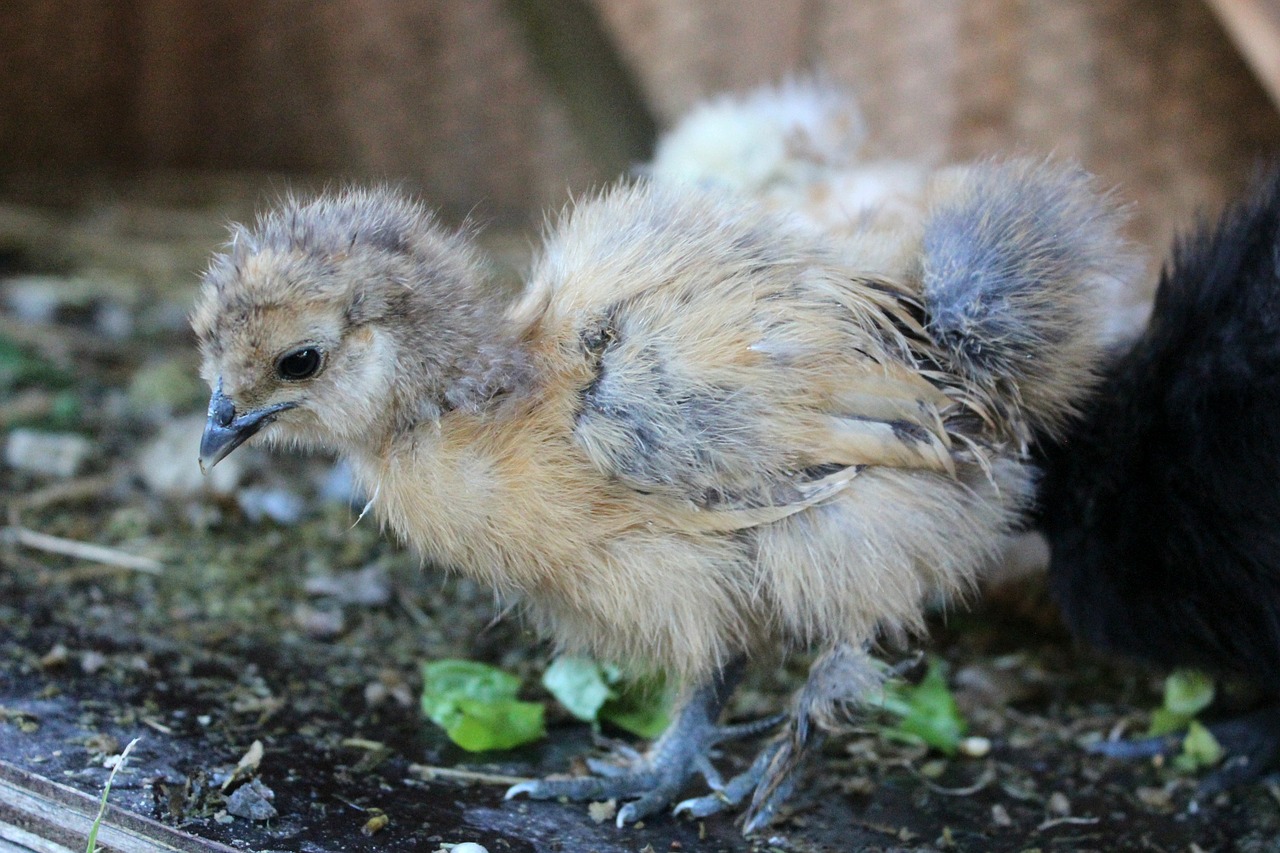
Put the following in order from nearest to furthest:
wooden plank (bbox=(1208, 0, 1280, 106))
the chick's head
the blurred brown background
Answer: the chick's head
wooden plank (bbox=(1208, 0, 1280, 106))
the blurred brown background

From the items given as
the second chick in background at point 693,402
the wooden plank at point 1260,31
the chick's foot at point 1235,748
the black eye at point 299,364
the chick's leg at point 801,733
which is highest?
the wooden plank at point 1260,31

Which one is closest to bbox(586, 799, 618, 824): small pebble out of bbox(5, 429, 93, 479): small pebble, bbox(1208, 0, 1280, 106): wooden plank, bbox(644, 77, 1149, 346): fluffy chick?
bbox(644, 77, 1149, 346): fluffy chick

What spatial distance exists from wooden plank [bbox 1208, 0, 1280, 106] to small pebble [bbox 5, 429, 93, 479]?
2.87 meters

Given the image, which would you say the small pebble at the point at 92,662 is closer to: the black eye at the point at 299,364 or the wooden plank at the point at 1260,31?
the black eye at the point at 299,364

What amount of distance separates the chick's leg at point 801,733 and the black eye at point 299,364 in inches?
34.1

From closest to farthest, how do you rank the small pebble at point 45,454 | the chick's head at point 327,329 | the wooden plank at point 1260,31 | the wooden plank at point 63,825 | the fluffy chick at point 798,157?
the wooden plank at point 63,825 < the chick's head at point 327,329 < the wooden plank at point 1260,31 < the fluffy chick at point 798,157 < the small pebble at point 45,454

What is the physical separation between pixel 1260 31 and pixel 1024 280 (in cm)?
122

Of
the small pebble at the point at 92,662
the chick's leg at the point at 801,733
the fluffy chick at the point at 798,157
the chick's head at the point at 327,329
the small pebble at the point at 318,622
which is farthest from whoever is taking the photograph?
the fluffy chick at the point at 798,157

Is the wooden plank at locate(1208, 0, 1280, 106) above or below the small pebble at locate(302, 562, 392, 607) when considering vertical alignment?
above

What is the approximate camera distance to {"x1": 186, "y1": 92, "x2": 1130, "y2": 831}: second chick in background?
1.68 m

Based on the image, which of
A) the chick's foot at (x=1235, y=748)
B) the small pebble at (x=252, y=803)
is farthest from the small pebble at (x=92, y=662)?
the chick's foot at (x=1235, y=748)

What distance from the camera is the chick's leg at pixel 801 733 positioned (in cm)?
178

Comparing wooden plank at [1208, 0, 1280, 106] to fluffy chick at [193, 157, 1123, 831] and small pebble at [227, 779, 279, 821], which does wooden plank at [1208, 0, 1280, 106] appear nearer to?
fluffy chick at [193, 157, 1123, 831]

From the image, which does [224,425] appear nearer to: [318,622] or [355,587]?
[318,622]
